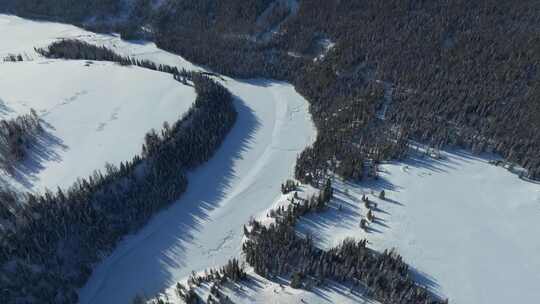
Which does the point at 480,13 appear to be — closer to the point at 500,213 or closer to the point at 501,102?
the point at 501,102

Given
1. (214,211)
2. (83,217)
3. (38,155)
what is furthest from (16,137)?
(214,211)

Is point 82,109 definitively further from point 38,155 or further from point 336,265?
point 336,265

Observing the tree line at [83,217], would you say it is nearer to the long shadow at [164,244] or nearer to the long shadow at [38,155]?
the long shadow at [164,244]

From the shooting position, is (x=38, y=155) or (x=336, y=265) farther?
(x=38, y=155)

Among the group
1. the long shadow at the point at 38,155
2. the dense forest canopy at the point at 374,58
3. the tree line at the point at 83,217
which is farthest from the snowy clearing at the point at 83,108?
the dense forest canopy at the point at 374,58

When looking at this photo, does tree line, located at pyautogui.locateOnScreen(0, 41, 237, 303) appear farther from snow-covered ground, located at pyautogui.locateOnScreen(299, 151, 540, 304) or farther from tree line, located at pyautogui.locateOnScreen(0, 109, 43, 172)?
snow-covered ground, located at pyautogui.locateOnScreen(299, 151, 540, 304)

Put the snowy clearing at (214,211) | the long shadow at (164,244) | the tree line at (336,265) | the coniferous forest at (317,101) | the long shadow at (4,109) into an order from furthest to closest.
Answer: the long shadow at (4,109) → the snowy clearing at (214,211) → the long shadow at (164,244) → the coniferous forest at (317,101) → the tree line at (336,265)
